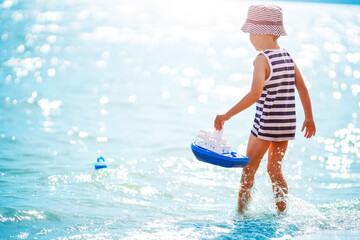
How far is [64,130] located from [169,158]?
6.57 ft

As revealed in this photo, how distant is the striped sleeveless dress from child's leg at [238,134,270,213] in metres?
0.08

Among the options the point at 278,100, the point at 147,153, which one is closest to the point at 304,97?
the point at 278,100

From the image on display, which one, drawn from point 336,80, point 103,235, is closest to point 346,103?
point 336,80

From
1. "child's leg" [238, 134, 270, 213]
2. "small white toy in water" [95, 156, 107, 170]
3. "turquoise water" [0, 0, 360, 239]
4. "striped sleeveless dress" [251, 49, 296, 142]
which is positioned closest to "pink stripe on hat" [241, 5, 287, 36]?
"striped sleeveless dress" [251, 49, 296, 142]

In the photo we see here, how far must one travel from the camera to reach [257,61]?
3.78 m

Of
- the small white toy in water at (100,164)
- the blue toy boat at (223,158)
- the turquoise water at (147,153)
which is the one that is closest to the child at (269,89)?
the blue toy boat at (223,158)

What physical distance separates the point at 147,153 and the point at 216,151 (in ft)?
10.2

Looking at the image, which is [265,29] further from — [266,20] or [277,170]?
[277,170]

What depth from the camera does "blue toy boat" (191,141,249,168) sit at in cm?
369

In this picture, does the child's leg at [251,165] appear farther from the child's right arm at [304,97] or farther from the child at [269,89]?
the child's right arm at [304,97]

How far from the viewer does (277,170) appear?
4.05m

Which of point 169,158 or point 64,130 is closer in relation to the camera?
point 169,158

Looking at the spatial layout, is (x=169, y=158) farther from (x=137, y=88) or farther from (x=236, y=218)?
(x=137, y=88)

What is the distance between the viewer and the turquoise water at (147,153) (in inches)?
155
